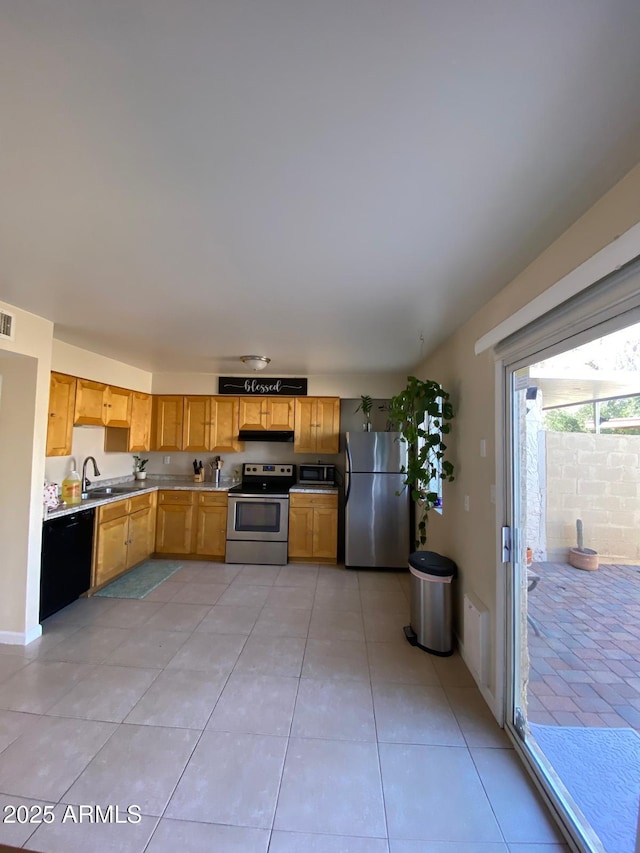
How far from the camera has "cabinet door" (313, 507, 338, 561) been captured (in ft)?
14.0

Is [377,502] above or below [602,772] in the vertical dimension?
above

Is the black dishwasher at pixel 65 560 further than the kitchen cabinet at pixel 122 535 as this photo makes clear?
No

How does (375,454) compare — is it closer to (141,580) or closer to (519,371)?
(519,371)

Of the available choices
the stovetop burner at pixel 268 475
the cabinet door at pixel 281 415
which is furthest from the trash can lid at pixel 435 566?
the cabinet door at pixel 281 415

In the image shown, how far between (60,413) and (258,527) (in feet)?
7.83

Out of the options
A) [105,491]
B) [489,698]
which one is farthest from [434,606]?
[105,491]

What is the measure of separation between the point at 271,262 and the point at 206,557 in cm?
383

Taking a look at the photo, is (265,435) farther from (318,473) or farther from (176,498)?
(176,498)

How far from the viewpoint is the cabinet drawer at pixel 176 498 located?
4387mm

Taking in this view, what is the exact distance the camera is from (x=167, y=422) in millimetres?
4766

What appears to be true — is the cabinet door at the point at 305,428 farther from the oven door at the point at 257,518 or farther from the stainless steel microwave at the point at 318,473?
the oven door at the point at 257,518

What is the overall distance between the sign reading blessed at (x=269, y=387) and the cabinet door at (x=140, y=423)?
3.61 feet

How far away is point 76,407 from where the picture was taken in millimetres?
3391

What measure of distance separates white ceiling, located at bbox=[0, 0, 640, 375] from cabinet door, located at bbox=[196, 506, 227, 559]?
3.06 m
